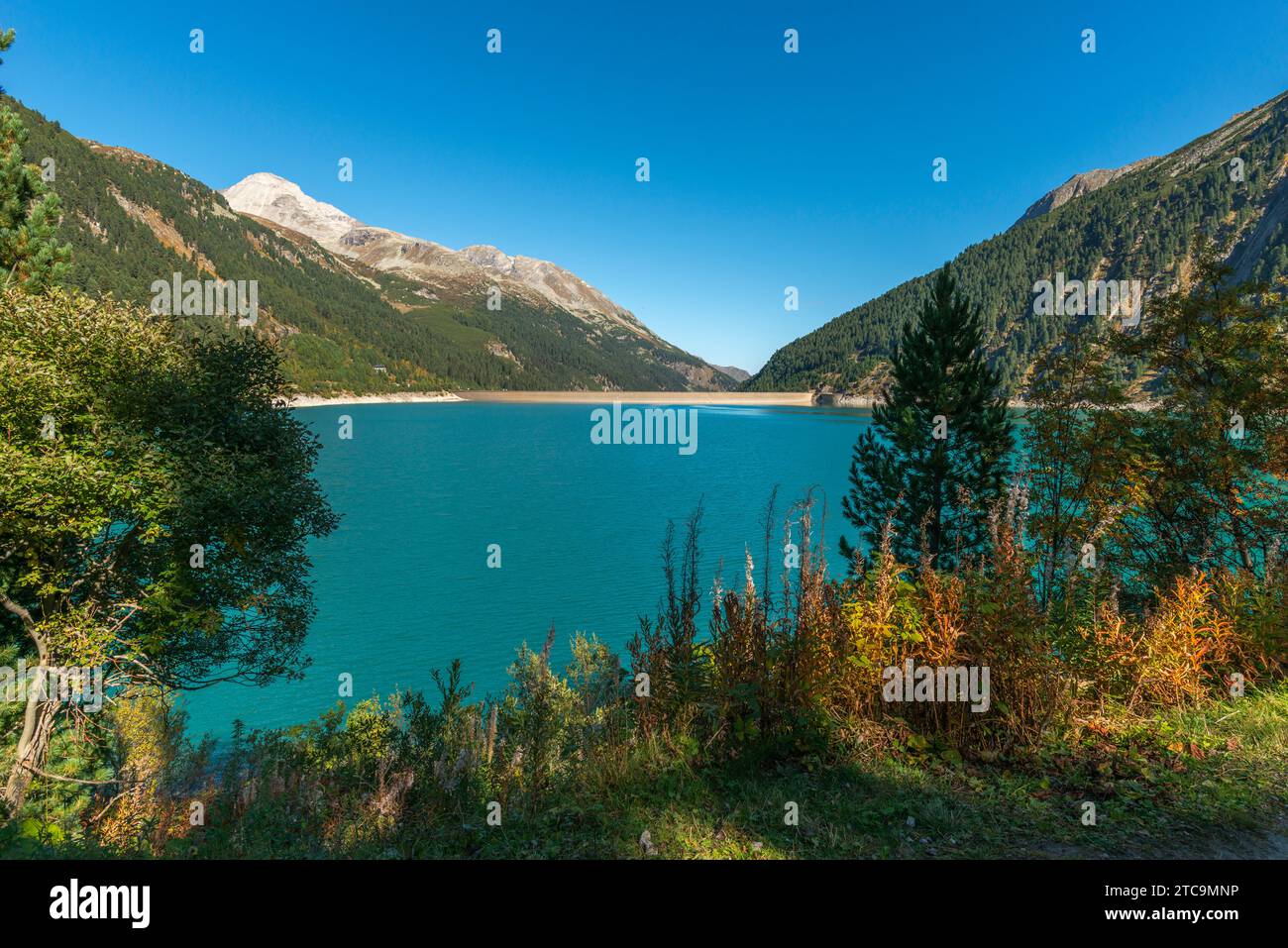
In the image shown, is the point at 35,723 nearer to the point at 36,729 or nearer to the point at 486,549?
the point at 36,729

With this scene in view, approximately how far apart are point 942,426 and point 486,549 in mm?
25743

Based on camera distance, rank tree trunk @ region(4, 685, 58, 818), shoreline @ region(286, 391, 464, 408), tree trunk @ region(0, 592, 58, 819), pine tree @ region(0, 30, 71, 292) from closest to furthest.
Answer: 1. tree trunk @ region(0, 592, 58, 819)
2. tree trunk @ region(4, 685, 58, 818)
3. pine tree @ region(0, 30, 71, 292)
4. shoreline @ region(286, 391, 464, 408)

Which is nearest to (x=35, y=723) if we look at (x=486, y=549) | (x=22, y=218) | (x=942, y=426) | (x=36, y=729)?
(x=36, y=729)

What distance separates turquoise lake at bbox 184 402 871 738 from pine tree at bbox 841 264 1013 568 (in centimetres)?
359

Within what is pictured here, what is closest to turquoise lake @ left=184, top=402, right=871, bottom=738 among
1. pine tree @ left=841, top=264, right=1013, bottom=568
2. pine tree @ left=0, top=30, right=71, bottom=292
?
pine tree @ left=841, top=264, right=1013, bottom=568

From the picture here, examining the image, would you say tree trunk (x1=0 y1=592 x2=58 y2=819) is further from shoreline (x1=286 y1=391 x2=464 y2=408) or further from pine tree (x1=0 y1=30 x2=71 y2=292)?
shoreline (x1=286 y1=391 x2=464 y2=408)

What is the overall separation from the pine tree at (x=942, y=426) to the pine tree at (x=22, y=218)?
82.8ft

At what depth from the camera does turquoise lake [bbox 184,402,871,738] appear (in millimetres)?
20344

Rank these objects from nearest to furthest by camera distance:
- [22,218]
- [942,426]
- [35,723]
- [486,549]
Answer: [35,723] < [22,218] < [942,426] < [486,549]

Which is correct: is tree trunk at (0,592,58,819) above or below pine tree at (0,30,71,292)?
below

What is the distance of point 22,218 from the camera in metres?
15.2

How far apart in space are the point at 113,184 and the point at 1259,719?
923 ft
